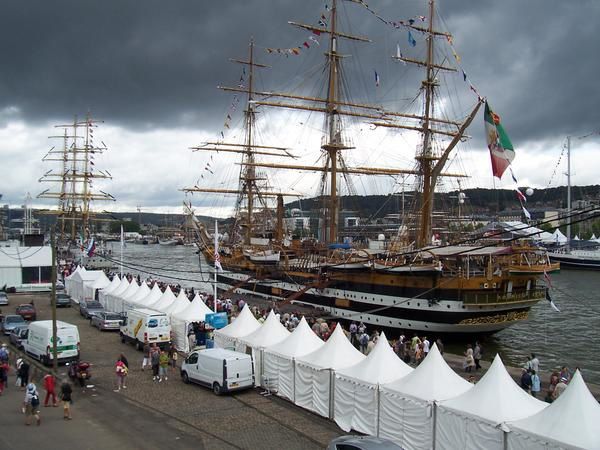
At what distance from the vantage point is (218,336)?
19922 mm

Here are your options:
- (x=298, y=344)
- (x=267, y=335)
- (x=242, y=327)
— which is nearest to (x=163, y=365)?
(x=242, y=327)

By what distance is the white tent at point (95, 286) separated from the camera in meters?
34.7

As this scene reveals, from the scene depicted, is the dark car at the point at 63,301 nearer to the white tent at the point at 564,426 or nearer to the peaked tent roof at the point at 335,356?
Answer: the peaked tent roof at the point at 335,356

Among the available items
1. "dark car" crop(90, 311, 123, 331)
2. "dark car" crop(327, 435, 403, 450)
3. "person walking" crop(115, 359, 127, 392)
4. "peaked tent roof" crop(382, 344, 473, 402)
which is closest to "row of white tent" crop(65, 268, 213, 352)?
"dark car" crop(90, 311, 123, 331)

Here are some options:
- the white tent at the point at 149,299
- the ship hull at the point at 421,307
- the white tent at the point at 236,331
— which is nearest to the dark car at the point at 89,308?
the white tent at the point at 149,299

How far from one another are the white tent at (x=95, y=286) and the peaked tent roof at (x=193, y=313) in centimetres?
1246

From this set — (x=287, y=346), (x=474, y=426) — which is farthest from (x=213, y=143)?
(x=474, y=426)

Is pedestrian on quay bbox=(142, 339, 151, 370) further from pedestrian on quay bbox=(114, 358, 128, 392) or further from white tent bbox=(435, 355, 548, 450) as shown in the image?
white tent bbox=(435, 355, 548, 450)

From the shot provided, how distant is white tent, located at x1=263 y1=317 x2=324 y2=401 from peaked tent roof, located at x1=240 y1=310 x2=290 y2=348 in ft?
2.04

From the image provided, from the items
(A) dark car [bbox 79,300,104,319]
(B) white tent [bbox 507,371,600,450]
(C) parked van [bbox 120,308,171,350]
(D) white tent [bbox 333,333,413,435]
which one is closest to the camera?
(B) white tent [bbox 507,371,600,450]

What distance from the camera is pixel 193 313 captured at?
23219mm

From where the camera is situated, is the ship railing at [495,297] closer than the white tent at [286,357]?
No

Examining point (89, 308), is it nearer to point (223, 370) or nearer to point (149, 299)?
point (149, 299)

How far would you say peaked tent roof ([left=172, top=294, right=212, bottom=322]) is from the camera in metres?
23.0
